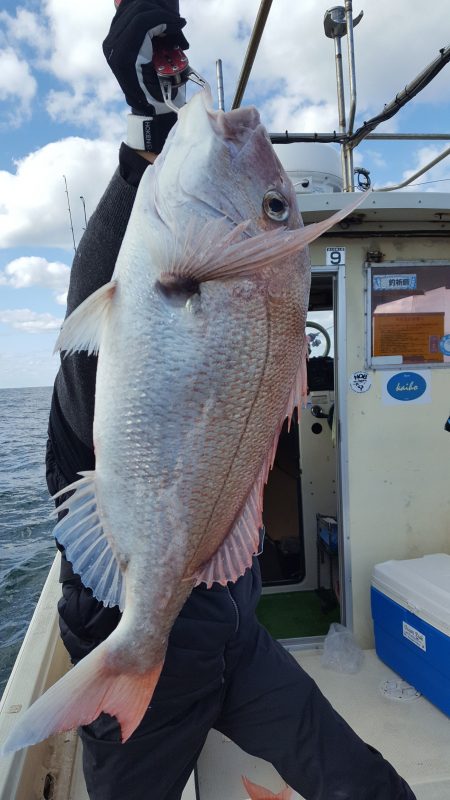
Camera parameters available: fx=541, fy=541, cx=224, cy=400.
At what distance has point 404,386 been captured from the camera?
3.83 meters

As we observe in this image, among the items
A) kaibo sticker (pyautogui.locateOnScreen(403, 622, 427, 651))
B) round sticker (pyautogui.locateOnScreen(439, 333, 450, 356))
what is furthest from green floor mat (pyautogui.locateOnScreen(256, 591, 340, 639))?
round sticker (pyautogui.locateOnScreen(439, 333, 450, 356))

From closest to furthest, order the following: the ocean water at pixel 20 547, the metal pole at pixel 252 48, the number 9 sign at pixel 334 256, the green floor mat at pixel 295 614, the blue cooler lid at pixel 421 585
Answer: the metal pole at pixel 252 48
the blue cooler lid at pixel 421 585
the number 9 sign at pixel 334 256
the green floor mat at pixel 295 614
the ocean water at pixel 20 547

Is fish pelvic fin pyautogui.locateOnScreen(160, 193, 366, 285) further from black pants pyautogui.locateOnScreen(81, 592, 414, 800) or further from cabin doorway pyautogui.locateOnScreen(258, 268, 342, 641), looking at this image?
cabin doorway pyautogui.locateOnScreen(258, 268, 342, 641)

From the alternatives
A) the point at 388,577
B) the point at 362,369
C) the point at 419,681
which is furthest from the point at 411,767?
the point at 362,369

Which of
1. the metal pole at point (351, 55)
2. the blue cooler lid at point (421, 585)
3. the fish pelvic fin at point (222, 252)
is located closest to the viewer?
the fish pelvic fin at point (222, 252)

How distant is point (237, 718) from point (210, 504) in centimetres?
111

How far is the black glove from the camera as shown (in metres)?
1.32

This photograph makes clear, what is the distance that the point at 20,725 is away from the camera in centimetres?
111

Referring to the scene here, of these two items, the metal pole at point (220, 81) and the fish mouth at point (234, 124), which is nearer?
the fish mouth at point (234, 124)

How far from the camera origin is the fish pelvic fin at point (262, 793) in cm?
252

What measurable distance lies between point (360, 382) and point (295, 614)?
85.4 inches

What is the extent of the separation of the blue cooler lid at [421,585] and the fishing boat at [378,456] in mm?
13

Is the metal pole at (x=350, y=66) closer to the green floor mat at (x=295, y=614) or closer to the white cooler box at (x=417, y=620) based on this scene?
the white cooler box at (x=417, y=620)

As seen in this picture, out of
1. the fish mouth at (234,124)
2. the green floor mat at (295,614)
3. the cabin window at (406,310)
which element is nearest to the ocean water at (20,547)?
the green floor mat at (295,614)
